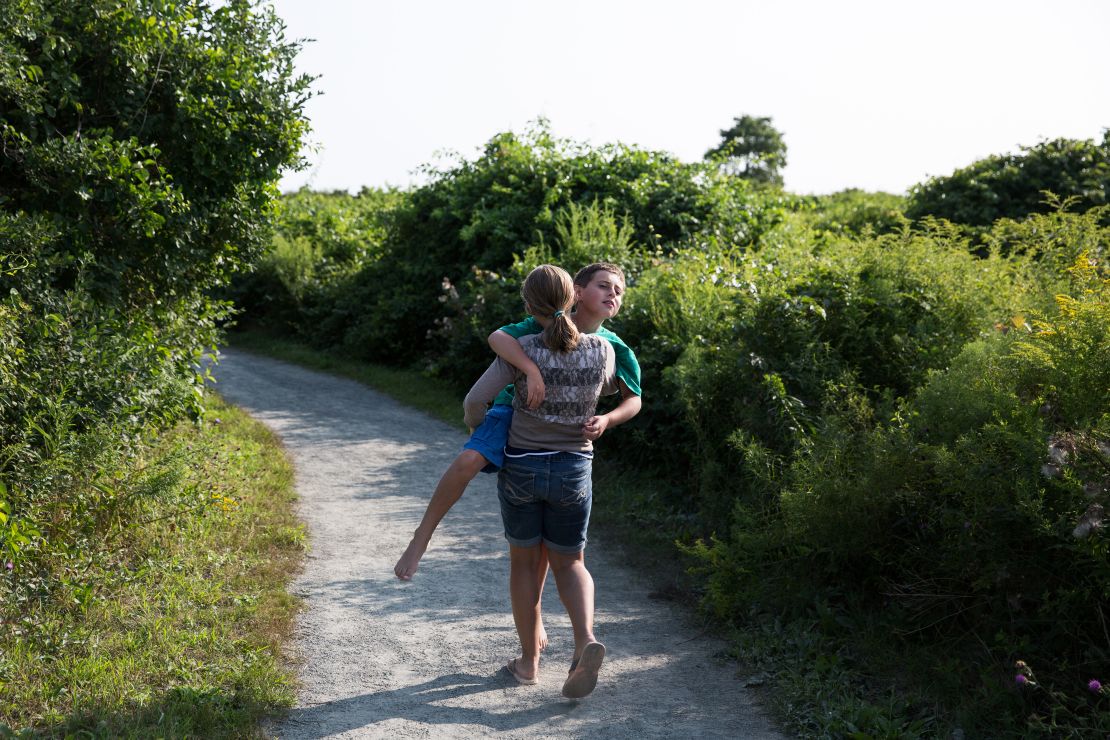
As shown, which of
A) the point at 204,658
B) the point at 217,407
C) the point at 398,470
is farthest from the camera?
the point at 217,407

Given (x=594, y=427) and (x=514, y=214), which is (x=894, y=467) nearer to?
(x=594, y=427)

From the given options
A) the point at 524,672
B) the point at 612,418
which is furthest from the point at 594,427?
the point at 524,672

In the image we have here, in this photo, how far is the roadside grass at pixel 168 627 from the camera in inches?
160

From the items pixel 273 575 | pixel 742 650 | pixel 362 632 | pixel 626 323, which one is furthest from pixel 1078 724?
pixel 626 323

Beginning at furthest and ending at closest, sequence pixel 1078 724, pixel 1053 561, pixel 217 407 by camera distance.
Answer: pixel 217 407
pixel 1053 561
pixel 1078 724

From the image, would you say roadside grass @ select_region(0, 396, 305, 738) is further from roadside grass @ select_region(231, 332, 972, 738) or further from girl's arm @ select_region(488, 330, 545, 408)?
roadside grass @ select_region(231, 332, 972, 738)

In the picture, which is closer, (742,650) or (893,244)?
(742,650)

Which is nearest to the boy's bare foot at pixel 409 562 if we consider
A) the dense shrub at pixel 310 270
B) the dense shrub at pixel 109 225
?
the dense shrub at pixel 109 225

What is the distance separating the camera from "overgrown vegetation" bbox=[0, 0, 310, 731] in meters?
4.91

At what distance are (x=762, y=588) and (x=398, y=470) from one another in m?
4.60

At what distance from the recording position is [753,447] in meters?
5.77

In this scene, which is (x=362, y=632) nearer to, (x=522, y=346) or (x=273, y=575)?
(x=273, y=575)

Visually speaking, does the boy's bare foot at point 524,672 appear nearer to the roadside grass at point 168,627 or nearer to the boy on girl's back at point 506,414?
the boy on girl's back at point 506,414

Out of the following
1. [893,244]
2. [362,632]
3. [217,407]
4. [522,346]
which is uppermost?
[893,244]
